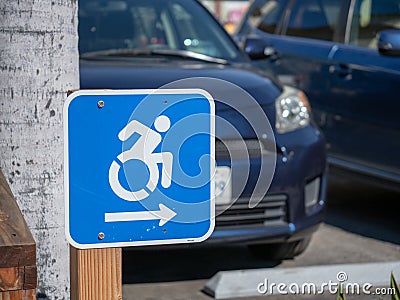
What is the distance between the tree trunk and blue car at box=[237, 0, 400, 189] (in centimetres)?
349

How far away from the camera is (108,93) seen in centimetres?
240

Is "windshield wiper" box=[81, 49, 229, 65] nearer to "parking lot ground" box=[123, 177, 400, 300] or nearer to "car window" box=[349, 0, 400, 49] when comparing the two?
"parking lot ground" box=[123, 177, 400, 300]

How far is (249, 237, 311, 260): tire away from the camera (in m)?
5.54

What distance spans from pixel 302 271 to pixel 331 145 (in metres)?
2.14

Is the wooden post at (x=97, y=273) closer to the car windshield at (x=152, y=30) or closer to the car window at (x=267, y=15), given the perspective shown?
the car windshield at (x=152, y=30)

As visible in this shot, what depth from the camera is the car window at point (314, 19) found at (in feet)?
24.5

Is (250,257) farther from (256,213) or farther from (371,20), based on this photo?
(371,20)

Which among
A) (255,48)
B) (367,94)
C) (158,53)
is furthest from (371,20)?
(158,53)

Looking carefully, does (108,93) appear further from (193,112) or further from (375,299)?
(375,299)

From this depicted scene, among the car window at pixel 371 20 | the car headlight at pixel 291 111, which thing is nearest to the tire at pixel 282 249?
the car headlight at pixel 291 111

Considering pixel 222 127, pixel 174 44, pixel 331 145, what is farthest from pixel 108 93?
pixel 331 145

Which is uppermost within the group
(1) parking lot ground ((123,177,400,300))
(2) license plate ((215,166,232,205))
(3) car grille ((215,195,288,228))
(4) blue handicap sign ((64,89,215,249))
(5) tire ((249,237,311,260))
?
(4) blue handicap sign ((64,89,215,249))

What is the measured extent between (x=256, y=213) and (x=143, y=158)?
270cm

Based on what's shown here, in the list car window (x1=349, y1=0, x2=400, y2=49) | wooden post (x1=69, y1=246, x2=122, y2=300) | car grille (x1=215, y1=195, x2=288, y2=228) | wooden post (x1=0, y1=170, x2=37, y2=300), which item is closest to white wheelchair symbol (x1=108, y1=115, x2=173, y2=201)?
wooden post (x1=69, y1=246, x2=122, y2=300)
